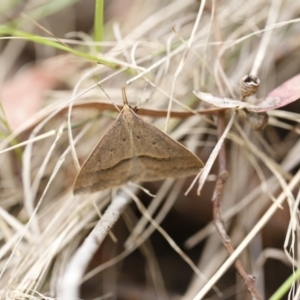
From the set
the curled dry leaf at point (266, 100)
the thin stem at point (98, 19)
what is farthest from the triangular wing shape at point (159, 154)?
the thin stem at point (98, 19)

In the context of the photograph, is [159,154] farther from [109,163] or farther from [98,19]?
[98,19]

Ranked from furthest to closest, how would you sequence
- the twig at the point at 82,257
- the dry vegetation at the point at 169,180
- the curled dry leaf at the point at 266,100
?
the dry vegetation at the point at 169,180 < the curled dry leaf at the point at 266,100 < the twig at the point at 82,257

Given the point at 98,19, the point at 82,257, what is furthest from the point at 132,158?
the point at 98,19

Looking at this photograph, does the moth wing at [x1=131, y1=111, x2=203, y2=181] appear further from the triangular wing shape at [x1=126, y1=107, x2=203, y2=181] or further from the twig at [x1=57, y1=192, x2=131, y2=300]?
Answer: the twig at [x1=57, y1=192, x2=131, y2=300]

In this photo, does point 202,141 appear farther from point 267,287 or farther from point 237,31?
point 267,287

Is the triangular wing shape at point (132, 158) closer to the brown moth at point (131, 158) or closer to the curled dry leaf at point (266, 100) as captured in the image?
the brown moth at point (131, 158)
